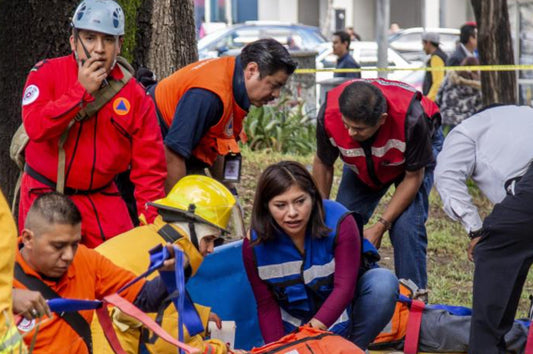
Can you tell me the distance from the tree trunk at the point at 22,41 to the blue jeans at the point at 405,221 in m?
1.72

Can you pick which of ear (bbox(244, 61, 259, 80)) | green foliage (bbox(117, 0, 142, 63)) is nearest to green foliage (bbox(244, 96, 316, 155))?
green foliage (bbox(117, 0, 142, 63))

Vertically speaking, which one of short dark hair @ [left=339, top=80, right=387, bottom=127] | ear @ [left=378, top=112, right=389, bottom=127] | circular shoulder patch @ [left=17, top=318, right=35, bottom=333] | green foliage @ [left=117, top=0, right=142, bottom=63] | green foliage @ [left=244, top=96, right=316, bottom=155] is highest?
green foliage @ [left=117, top=0, right=142, bottom=63]

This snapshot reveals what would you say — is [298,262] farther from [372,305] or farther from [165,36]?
[165,36]

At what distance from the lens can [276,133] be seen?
36.5ft

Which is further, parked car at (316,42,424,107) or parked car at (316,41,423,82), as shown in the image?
parked car at (316,41,423,82)

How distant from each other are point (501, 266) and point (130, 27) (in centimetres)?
283

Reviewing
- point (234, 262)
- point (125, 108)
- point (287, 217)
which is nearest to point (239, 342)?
point (234, 262)

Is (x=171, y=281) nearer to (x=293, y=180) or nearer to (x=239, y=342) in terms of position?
(x=293, y=180)

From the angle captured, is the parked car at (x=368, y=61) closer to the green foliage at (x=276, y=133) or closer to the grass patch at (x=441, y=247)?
the green foliage at (x=276, y=133)

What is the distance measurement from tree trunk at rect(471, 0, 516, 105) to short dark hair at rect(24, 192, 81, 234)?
690 cm

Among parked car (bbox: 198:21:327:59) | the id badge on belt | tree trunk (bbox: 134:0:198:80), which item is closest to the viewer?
the id badge on belt

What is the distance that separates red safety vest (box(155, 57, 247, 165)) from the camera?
16.2ft

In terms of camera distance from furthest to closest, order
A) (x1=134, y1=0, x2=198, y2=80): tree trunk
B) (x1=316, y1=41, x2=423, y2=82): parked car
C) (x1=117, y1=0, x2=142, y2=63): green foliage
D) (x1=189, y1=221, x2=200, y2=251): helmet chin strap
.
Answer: (x1=316, y1=41, x2=423, y2=82): parked car → (x1=134, y1=0, x2=198, y2=80): tree trunk → (x1=117, y1=0, x2=142, y2=63): green foliage → (x1=189, y1=221, x2=200, y2=251): helmet chin strap

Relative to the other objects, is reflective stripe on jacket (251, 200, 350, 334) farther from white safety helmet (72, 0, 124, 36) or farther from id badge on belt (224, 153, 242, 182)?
white safety helmet (72, 0, 124, 36)
